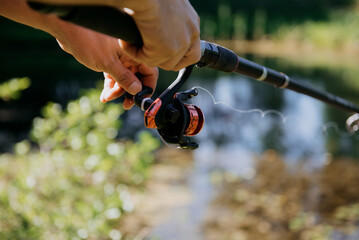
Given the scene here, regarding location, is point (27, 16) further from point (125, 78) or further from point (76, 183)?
point (76, 183)

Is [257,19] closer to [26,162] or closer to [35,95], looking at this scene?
[35,95]

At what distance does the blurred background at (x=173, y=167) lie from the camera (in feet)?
7.19

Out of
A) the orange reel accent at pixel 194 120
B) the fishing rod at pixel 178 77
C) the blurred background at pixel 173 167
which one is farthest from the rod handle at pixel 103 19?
the blurred background at pixel 173 167

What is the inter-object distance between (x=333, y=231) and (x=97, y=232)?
1919 millimetres

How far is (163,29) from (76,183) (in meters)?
1.79

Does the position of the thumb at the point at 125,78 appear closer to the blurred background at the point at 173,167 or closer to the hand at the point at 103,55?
the hand at the point at 103,55

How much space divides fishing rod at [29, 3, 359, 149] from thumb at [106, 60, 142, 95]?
0.03 metres

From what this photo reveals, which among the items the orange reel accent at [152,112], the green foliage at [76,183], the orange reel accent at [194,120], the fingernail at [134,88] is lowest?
the green foliage at [76,183]

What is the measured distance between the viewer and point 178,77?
1.00m

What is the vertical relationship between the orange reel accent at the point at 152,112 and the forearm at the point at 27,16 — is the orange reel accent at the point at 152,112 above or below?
above

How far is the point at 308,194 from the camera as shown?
3.66 m

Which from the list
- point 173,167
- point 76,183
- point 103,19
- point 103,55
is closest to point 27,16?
point 103,55

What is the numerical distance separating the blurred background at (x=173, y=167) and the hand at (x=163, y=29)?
1073 millimetres

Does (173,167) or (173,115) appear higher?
(173,167)
